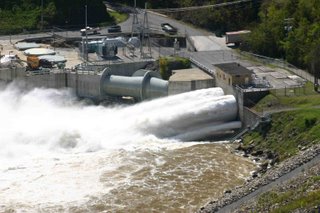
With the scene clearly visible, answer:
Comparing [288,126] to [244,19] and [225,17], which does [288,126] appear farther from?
[244,19]

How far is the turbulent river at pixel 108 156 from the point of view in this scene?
117 feet

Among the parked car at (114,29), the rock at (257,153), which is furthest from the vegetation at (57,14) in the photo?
the rock at (257,153)

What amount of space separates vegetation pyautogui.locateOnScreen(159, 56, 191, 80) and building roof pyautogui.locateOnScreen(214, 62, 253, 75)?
4.62 meters

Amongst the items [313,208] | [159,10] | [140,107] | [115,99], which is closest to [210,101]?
[140,107]

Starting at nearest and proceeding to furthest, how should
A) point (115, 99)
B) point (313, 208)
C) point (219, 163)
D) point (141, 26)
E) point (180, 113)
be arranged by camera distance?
1. point (313, 208)
2. point (219, 163)
3. point (180, 113)
4. point (115, 99)
5. point (141, 26)

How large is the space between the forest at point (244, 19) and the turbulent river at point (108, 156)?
30.0 feet

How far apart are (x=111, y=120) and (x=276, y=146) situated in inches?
482

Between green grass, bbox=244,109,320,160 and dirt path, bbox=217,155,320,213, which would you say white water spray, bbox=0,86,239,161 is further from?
dirt path, bbox=217,155,320,213

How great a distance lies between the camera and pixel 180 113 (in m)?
47.0

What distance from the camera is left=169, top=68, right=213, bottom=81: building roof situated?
2012 inches

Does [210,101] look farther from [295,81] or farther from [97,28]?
[97,28]

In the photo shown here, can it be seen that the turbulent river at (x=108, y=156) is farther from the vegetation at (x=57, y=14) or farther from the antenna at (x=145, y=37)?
the vegetation at (x=57, y=14)

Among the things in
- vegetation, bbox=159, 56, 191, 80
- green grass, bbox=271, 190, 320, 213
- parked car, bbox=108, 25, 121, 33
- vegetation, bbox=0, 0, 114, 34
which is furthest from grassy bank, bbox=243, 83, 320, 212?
vegetation, bbox=0, 0, 114, 34

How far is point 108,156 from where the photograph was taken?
1655 inches
